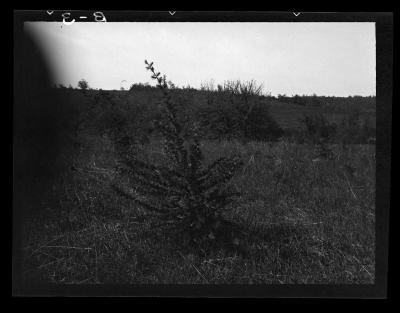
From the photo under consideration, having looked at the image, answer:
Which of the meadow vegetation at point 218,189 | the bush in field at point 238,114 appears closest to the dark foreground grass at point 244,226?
the meadow vegetation at point 218,189

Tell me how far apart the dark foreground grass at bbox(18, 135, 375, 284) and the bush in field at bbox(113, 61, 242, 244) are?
0.14 meters

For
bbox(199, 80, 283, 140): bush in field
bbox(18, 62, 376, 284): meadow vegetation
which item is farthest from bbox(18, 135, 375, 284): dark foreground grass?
bbox(199, 80, 283, 140): bush in field

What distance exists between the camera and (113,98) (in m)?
5.31

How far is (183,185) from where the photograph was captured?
5.01m

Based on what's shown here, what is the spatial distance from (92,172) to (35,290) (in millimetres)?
1217

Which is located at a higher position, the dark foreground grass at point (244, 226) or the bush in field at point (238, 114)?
the bush in field at point (238, 114)

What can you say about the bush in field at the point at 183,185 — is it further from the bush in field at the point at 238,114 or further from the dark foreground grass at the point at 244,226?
the bush in field at the point at 238,114

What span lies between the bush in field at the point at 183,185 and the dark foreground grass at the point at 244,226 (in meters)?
0.14

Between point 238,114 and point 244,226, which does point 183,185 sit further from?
point 238,114

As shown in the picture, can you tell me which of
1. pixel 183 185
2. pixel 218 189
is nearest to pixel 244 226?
pixel 218 189

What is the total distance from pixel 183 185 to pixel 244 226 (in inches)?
27.0

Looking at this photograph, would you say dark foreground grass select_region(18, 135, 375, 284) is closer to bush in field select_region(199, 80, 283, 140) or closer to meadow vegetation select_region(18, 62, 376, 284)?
meadow vegetation select_region(18, 62, 376, 284)

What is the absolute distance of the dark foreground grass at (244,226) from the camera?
195 inches

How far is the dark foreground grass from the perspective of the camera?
4941 mm
